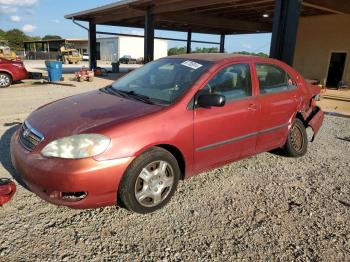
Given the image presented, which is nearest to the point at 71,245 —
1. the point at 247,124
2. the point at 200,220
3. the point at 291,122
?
the point at 200,220

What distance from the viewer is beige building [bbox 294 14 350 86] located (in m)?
16.7

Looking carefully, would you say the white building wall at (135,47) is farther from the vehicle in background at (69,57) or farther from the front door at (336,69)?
the front door at (336,69)

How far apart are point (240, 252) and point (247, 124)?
69.2 inches

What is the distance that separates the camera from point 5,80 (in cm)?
1321

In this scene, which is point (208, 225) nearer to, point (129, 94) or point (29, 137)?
point (129, 94)

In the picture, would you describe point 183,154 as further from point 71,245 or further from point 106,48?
point 106,48

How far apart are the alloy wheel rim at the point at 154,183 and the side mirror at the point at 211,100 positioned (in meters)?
0.75

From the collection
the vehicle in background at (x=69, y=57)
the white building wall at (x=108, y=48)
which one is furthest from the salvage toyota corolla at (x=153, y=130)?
the white building wall at (x=108, y=48)

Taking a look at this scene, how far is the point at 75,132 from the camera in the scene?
2910mm

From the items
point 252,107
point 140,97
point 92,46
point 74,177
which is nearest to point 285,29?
point 252,107

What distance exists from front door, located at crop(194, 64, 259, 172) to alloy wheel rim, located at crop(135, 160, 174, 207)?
1.39ft

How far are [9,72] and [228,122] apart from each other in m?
12.4

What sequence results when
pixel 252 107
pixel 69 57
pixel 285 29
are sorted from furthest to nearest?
1. pixel 69 57
2. pixel 285 29
3. pixel 252 107

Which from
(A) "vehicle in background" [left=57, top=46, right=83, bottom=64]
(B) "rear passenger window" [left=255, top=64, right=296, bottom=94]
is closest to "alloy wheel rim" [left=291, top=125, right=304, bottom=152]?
(B) "rear passenger window" [left=255, top=64, right=296, bottom=94]
